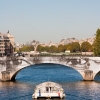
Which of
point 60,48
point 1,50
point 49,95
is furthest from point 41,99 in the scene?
point 60,48

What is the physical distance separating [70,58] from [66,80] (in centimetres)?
316

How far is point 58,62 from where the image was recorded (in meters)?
57.1

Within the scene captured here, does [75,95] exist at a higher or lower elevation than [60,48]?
lower

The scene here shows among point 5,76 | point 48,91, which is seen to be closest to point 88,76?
point 5,76

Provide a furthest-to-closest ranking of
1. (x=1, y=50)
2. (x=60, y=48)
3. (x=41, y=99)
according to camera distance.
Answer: (x=60, y=48) < (x=1, y=50) < (x=41, y=99)

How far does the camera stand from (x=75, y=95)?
43.2 meters

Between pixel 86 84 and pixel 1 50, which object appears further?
pixel 1 50

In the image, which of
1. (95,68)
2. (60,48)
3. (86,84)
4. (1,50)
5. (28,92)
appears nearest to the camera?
(28,92)

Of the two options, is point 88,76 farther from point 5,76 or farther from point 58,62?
point 5,76

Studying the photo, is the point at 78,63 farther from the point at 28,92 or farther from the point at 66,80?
the point at 28,92

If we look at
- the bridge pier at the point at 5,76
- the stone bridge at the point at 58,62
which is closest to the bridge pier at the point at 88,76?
the stone bridge at the point at 58,62

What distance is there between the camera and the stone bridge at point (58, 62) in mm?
55781

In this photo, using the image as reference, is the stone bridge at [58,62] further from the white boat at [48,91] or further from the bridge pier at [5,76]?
the white boat at [48,91]

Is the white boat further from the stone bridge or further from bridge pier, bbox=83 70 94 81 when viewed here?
the stone bridge
